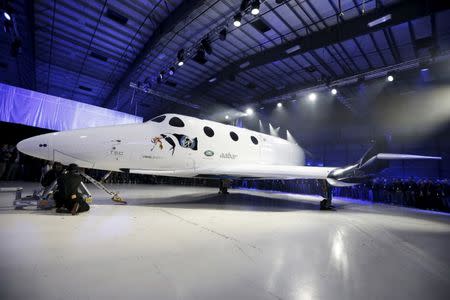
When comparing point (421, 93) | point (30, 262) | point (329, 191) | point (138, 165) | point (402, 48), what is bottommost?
point (30, 262)

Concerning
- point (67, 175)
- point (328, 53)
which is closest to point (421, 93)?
Answer: point (328, 53)

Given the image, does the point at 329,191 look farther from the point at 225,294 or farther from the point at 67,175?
the point at 67,175

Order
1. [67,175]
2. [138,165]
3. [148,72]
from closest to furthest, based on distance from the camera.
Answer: [67,175] < [138,165] < [148,72]

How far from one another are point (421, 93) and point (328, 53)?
823 centimetres

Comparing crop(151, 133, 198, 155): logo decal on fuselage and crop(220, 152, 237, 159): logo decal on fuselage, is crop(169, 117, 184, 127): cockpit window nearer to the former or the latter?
crop(151, 133, 198, 155): logo decal on fuselage

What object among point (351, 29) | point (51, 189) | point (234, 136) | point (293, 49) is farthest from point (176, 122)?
point (351, 29)

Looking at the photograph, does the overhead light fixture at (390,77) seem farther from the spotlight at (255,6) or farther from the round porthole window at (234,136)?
the round porthole window at (234,136)

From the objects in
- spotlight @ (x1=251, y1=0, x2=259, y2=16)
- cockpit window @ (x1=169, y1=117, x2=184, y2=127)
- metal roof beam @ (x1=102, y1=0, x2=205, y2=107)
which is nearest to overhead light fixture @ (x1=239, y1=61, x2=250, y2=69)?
metal roof beam @ (x1=102, y1=0, x2=205, y2=107)

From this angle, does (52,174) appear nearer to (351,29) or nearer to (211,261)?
(211,261)

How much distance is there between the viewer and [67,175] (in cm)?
511

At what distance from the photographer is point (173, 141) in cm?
692

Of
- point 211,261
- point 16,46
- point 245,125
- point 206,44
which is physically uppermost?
point 206,44

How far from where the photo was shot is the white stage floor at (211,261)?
6.61ft

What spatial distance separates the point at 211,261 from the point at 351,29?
1253cm
